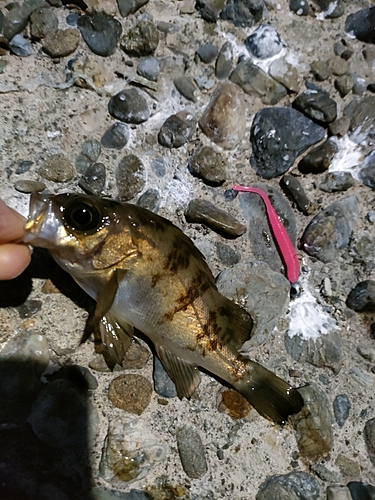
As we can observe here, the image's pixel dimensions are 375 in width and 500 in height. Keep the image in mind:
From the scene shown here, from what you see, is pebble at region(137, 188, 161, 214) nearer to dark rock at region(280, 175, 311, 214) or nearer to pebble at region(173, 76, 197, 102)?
pebble at region(173, 76, 197, 102)

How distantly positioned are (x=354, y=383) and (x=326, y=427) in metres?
0.31

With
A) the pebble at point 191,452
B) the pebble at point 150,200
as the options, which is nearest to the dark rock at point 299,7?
the pebble at point 150,200

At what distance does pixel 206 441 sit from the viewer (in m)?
2.24

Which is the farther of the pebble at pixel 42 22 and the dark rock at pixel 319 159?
the dark rock at pixel 319 159

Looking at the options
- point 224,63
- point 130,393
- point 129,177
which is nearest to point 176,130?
point 129,177

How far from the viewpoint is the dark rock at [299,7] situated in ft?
8.96

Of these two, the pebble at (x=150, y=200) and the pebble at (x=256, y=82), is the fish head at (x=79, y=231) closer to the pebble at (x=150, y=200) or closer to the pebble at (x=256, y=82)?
the pebble at (x=150, y=200)

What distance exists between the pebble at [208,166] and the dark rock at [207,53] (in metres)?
0.57

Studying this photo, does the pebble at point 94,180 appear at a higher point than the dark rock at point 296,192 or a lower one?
lower

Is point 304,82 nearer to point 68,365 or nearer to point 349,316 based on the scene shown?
point 349,316

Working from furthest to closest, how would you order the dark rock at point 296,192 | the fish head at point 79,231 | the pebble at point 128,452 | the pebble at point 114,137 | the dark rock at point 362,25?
the dark rock at point 362,25, the dark rock at point 296,192, the pebble at point 114,137, the pebble at point 128,452, the fish head at point 79,231

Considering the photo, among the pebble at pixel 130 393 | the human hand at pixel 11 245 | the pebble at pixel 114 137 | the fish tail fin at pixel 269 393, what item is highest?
the pebble at pixel 114 137

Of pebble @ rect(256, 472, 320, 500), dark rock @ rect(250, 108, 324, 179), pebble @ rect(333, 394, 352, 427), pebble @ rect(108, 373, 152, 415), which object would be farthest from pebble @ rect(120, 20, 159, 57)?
pebble @ rect(256, 472, 320, 500)

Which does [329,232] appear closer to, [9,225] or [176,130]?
[176,130]
